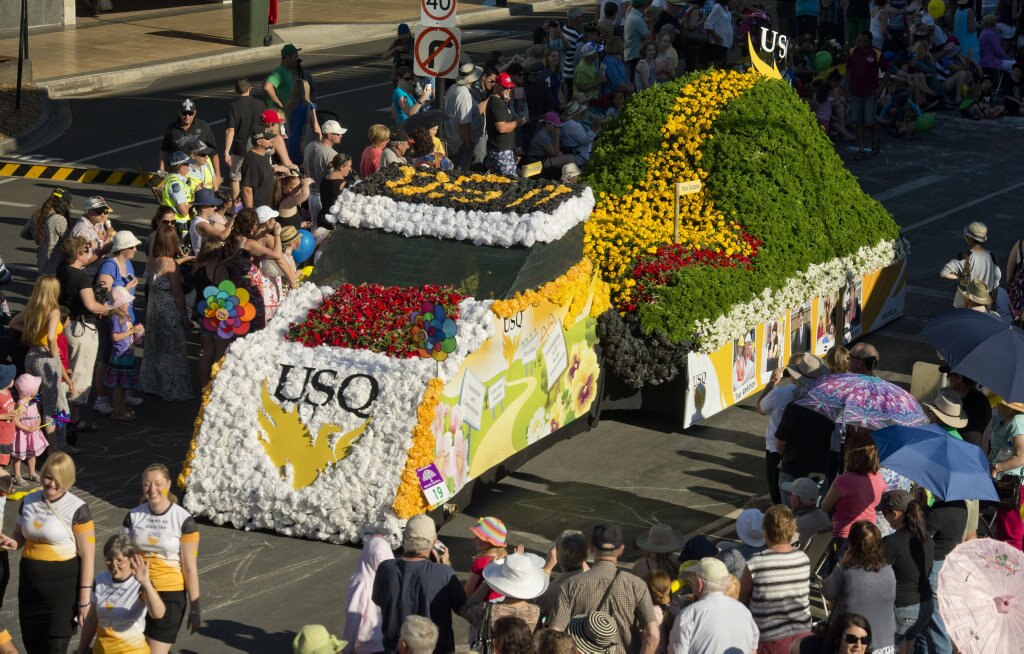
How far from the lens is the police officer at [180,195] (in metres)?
16.1

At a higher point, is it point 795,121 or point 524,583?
point 795,121

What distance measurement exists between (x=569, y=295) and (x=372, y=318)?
70.3 inches

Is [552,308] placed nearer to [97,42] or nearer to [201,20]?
[97,42]

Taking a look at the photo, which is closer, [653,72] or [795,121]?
[795,121]

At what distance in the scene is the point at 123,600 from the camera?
8.26 m

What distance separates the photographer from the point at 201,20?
109 feet

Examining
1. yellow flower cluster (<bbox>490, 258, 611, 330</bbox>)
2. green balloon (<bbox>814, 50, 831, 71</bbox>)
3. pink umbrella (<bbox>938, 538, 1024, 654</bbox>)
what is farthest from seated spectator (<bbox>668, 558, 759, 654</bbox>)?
green balloon (<bbox>814, 50, 831, 71</bbox>)

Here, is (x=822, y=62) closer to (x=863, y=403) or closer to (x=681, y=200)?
(x=681, y=200)

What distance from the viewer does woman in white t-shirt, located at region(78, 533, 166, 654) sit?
817 cm

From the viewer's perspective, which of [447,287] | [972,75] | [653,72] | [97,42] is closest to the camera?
[447,287]

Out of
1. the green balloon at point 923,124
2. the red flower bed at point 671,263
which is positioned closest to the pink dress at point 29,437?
the red flower bed at point 671,263

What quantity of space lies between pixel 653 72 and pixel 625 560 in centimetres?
1412


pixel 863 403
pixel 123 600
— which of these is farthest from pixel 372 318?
pixel 123 600

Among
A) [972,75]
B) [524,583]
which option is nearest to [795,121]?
[524,583]
